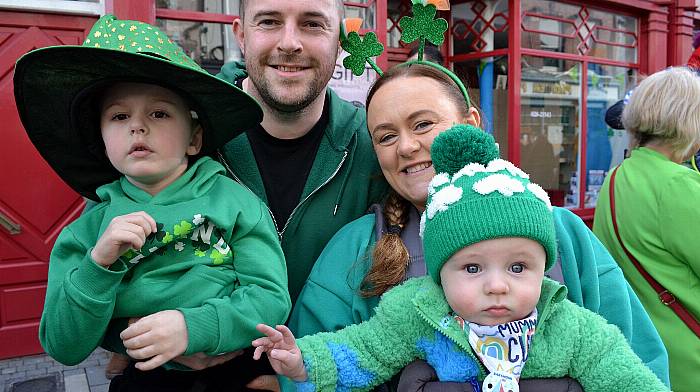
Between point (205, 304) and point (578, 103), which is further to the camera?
point (578, 103)

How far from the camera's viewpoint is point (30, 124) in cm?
179

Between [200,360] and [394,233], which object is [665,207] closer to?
[394,233]

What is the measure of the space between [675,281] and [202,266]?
2.27 meters

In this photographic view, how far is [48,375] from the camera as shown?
181 inches

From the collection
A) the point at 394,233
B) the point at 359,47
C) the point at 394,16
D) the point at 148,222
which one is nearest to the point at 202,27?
the point at 394,16

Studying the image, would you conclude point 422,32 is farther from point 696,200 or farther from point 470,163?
point 696,200

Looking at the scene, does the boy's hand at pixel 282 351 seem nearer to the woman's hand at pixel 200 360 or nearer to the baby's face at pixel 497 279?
the woman's hand at pixel 200 360

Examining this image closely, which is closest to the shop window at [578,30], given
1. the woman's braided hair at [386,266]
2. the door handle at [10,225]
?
the door handle at [10,225]

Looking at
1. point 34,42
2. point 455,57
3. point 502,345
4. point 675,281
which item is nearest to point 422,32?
point 502,345

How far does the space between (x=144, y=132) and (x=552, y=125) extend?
7340 millimetres

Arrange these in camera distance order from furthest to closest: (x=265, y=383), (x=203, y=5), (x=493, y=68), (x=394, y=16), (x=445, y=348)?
(x=493, y=68) < (x=394, y=16) < (x=203, y=5) < (x=265, y=383) < (x=445, y=348)

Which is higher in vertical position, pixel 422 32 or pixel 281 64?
pixel 422 32

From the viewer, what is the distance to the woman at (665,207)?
2629 millimetres

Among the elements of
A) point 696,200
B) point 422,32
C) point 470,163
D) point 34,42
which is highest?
point 34,42
